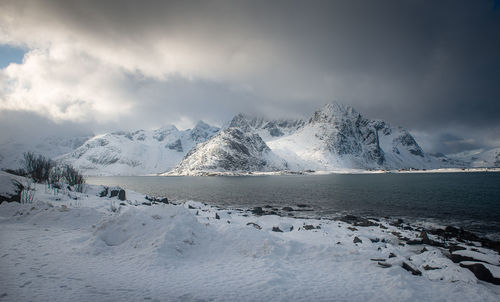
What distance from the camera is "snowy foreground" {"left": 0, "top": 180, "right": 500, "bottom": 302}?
30.7 feet

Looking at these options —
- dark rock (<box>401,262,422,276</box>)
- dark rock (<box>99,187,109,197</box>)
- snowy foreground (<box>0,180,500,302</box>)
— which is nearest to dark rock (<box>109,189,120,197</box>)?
dark rock (<box>99,187,109,197</box>)

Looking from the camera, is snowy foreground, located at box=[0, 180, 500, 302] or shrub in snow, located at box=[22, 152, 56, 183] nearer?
snowy foreground, located at box=[0, 180, 500, 302]

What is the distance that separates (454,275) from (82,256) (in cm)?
2006

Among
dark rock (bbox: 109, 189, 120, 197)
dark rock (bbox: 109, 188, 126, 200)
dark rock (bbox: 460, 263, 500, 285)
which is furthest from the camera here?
dark rock (bbox: 109, 189, 120, 197)

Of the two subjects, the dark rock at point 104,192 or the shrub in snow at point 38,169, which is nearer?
the dark rock at point 104,192

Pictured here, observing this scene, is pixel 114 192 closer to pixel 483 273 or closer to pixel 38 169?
pixel 38 169

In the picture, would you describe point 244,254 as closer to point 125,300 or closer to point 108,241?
point 125,300

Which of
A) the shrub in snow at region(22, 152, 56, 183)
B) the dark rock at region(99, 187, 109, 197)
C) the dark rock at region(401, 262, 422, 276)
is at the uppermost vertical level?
the shrub in snow at region(22, 152, 56, 183)

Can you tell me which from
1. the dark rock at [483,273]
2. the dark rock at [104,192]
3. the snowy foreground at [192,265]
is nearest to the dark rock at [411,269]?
the snowy foreground at [192,265]

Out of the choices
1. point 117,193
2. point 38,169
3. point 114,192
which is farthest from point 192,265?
point 38,169

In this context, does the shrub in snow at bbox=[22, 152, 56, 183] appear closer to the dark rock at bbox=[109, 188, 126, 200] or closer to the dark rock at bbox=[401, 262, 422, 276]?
the dark rock at bbox=[109, 188, 126, 200]

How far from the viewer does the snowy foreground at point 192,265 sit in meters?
9.36

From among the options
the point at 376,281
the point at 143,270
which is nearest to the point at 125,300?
the point at 143,270

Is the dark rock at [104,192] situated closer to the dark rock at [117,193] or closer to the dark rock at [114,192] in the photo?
the dark rock at [117,193]
